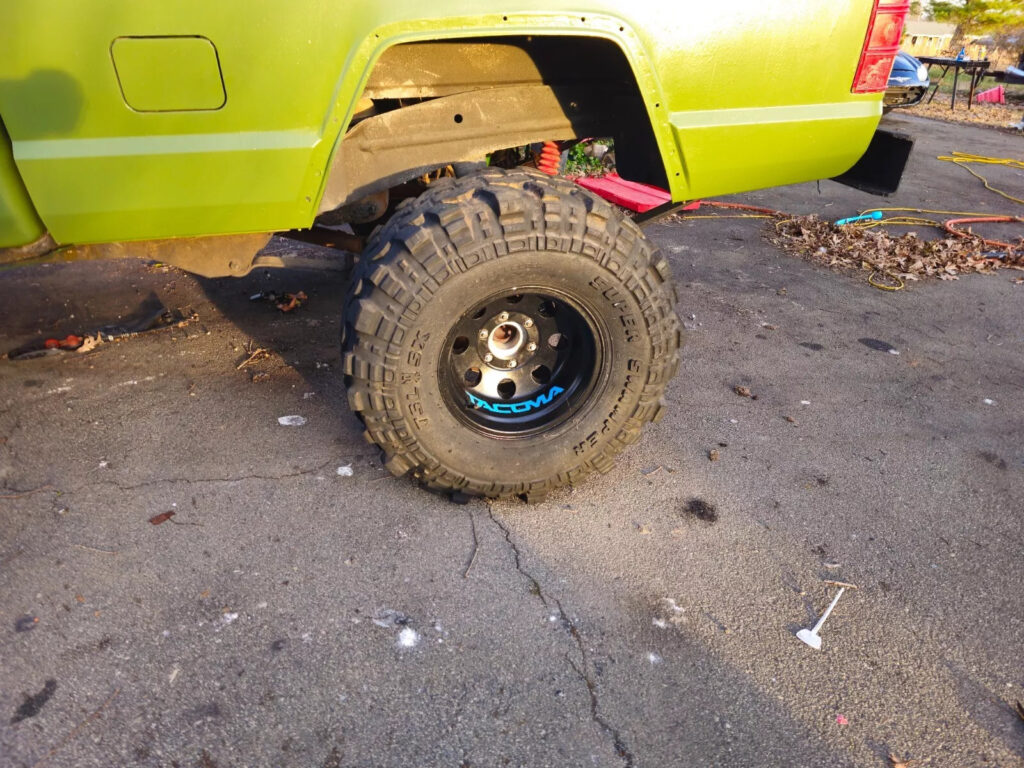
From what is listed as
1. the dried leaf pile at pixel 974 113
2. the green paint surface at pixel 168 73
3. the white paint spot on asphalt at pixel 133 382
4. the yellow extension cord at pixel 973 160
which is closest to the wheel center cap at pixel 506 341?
the green paint surface at pixel 168 73

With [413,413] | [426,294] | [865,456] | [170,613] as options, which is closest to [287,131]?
[426,294]

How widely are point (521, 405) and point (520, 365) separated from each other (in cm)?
18

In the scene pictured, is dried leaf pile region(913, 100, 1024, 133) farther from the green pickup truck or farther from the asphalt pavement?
the green pickup truck

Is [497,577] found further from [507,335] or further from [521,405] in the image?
[507,335]

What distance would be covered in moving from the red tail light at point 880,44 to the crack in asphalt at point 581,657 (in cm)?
232

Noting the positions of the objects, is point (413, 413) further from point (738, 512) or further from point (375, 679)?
point (738, 512)

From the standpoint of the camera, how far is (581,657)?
223cm

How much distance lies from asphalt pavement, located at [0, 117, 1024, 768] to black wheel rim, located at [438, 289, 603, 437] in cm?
41

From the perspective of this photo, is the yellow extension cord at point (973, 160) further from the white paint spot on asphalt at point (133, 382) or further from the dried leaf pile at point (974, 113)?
the white paint spot on asphalt at point (133, 382)

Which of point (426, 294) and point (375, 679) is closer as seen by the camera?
point (375, 679)

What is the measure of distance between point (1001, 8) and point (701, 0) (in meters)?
52.2

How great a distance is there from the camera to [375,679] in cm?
213

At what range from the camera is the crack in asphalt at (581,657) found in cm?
197

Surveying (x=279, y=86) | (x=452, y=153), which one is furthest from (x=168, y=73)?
(x=452, y=153)
